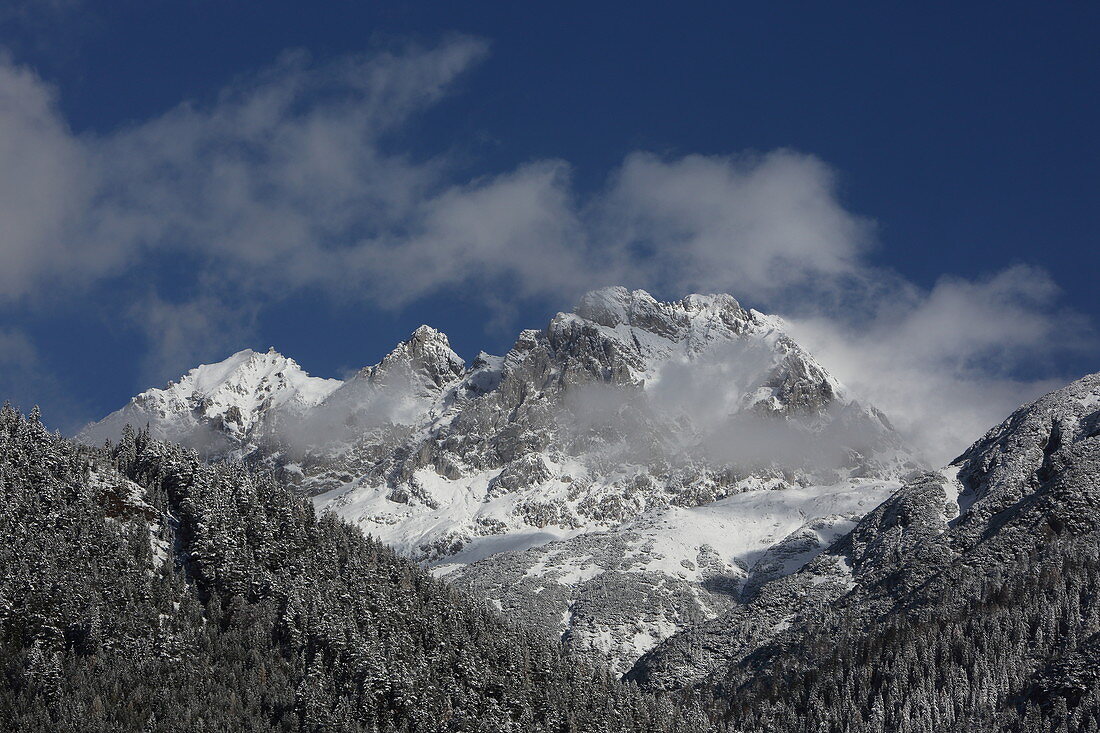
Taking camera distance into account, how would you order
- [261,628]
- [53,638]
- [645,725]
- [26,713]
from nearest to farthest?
[26,713] → [53,638] → [261,628] → [645,725]

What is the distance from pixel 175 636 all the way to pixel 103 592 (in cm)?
1406

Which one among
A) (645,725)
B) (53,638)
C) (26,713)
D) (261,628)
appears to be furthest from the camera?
(645,725)

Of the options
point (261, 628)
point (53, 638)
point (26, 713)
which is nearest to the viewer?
point (26, 713)

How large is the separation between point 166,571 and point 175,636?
1870 centimetres

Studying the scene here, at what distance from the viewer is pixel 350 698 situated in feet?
580

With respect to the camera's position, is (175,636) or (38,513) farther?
(38,513)

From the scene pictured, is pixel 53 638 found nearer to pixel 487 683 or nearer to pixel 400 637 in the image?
pixel 400 637

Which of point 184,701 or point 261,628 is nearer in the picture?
point 184,701

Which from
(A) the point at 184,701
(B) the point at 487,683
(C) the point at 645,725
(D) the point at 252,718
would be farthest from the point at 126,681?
(C) the point at 645,725

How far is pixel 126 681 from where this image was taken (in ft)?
561

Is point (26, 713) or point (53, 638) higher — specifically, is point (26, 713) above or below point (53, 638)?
below

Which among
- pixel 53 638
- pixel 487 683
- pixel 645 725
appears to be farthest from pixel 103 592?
pixel 645 725

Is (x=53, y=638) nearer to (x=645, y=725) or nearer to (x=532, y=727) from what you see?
(x=532, y=727)

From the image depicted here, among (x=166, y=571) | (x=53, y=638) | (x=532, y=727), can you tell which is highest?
(x=166, y=571)
